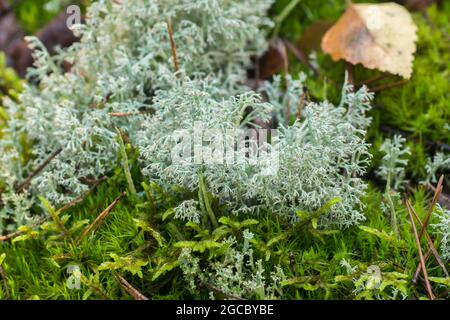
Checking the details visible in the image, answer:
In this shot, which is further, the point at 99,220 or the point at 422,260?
the point at 99,220

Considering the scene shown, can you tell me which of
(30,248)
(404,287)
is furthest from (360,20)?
(30,248)

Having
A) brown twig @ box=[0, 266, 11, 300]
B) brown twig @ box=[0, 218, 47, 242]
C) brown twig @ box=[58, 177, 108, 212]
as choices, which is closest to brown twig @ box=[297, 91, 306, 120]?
brown twig @ box=[58, 177, 108, 212]

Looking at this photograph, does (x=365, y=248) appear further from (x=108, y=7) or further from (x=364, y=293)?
(x=108, y=7)

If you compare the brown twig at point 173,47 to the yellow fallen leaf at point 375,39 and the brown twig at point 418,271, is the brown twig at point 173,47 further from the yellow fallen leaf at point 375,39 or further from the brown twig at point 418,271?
the brown twig at point 418,271


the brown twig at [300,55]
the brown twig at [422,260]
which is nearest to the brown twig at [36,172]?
the brown twig at [300,55]

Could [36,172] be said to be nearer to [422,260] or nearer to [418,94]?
[422,260]

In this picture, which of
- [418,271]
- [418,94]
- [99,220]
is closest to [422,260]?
[418,271]
